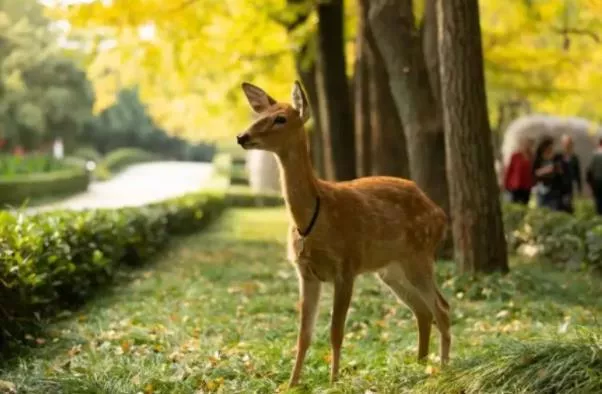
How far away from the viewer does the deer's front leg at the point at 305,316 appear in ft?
17.3

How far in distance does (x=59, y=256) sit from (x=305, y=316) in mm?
3587

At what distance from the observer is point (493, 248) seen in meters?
9.56

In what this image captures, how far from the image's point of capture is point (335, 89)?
50.7 feet

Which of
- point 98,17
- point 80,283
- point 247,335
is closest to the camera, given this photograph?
point 247,335

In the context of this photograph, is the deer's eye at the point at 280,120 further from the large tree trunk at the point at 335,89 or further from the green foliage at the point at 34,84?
the green foliage at the point at 34,84

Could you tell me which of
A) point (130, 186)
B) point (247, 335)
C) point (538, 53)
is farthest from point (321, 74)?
point (130, 186)

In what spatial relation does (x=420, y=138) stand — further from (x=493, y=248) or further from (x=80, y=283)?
(x=80, y=283)

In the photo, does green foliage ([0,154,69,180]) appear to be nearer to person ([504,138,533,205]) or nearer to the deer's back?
person ([504,138,533,205])

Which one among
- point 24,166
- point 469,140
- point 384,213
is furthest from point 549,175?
point 24,166

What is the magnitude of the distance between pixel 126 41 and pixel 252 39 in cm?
281

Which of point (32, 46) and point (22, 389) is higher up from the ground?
point (32, 46)

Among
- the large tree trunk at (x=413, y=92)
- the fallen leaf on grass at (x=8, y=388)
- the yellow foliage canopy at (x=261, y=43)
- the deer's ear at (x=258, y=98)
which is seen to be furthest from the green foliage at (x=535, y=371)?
the yellow foliage canopy at (x=261, y=43)

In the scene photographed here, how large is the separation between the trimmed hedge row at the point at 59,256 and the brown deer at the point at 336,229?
2.55 metres

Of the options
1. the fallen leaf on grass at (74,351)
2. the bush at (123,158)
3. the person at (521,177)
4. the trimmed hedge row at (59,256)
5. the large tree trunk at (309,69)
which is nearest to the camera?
the fallen leaf on grass at (74,351)
